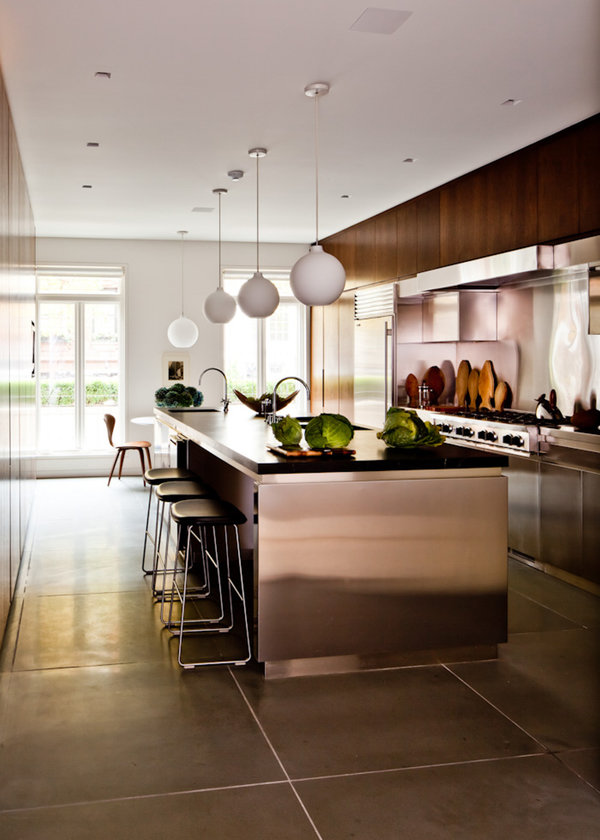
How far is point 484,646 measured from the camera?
369cm

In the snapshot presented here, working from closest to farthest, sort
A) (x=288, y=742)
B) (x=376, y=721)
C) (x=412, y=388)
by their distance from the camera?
(x=288, y=742) → (x=376, y=721) → (x=412, y=388)

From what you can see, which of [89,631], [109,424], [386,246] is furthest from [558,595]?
[109,424]

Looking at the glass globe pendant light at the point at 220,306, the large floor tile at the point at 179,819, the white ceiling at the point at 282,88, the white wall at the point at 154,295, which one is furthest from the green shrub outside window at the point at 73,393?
the large floor tile at the point at 179,819

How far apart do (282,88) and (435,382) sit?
135 inches

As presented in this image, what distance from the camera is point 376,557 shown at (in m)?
3.51

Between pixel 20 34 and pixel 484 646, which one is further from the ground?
pixel 20 34

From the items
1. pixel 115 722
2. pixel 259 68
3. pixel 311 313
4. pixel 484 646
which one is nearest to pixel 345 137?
pixel 259 68

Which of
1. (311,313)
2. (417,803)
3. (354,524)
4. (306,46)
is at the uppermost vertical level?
(306,46)

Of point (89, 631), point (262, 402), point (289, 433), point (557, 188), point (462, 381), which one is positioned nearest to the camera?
point (289, 433)

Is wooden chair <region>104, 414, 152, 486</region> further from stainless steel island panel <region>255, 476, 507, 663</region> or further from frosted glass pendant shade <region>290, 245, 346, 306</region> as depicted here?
stainless steel island panel <region>255, 476, 507, 663</region>

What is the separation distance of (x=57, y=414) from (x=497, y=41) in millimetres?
7252

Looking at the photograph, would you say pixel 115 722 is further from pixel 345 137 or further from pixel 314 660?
pixel 345 137

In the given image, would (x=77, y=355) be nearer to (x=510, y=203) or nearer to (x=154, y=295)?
(x=154, y=295)

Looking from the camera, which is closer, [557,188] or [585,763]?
[585,763]
